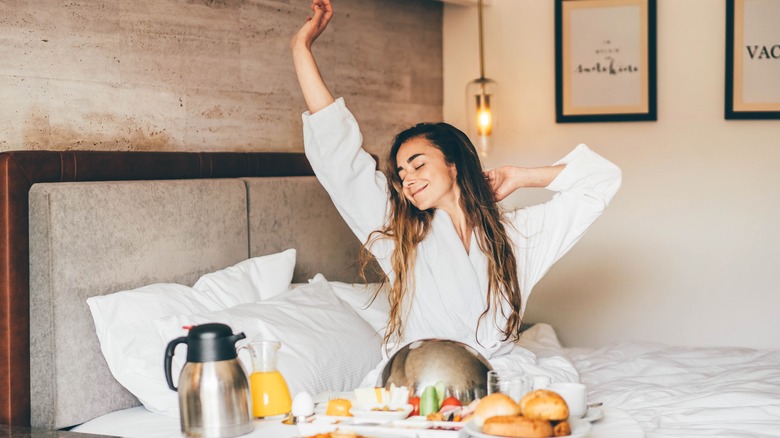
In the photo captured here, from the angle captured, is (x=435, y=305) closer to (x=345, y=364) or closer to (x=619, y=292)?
(x=345, y=364)

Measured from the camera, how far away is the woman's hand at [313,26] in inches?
95.8

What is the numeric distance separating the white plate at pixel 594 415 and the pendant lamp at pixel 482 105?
7.96 feet

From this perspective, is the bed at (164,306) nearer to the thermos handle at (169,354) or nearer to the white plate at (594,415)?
the white plate at (594,415)

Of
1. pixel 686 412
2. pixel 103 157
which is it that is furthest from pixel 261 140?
pixel 686 412

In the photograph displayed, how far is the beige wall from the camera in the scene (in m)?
3.86

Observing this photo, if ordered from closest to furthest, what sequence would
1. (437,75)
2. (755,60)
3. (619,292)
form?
(755,60) → (619,292) → (437,75)

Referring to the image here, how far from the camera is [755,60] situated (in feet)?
12.5

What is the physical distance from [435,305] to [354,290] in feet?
1.75

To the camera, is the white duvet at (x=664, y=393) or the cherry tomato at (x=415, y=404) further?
the white duvet at (x=664, y=393)

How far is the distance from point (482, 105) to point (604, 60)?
591mm

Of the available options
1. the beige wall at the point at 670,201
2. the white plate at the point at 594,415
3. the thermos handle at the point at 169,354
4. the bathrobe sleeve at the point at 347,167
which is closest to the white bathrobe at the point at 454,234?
the bathrobe sleeve at the point at 347,167

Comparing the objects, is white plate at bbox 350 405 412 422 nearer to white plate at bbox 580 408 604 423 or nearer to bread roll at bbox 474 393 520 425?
bread roll at bbox 474 393 520 425

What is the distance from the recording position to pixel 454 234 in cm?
255

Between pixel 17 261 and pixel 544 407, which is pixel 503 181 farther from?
pixel 17 261
